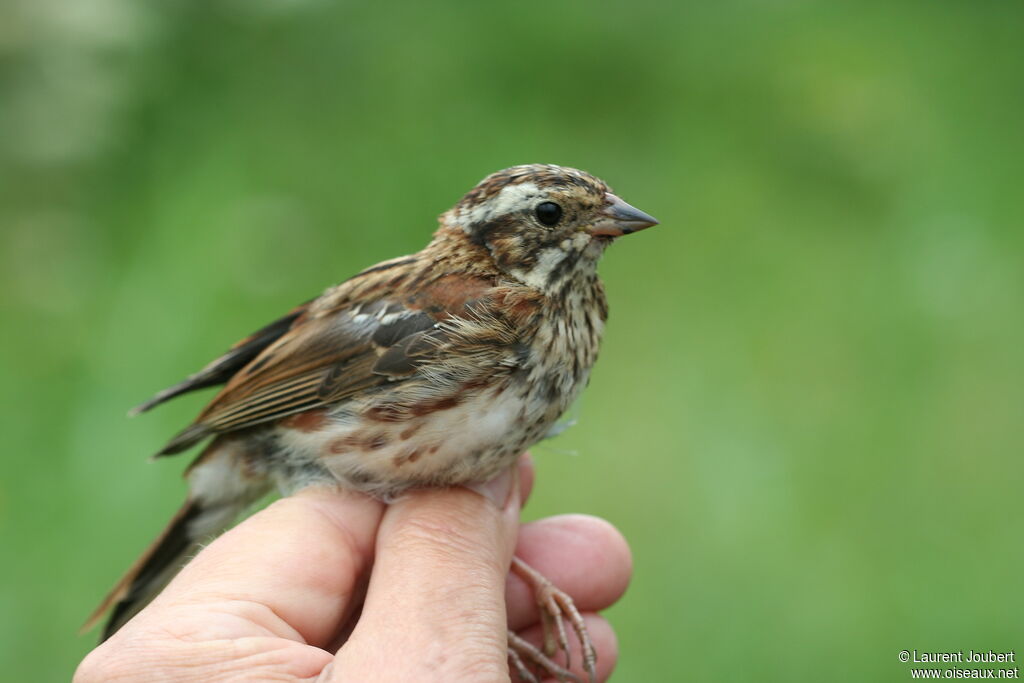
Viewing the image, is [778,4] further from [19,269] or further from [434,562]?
[434,562]

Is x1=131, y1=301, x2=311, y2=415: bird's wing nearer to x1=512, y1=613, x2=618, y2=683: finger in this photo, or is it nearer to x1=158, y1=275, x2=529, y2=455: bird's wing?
x1=158, y1=275, x2=529, y2=455: bird's wing

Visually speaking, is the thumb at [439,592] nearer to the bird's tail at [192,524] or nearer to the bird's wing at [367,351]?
the bird's wing at [367,351]

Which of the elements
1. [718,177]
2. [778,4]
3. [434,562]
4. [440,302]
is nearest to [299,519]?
[434,562]

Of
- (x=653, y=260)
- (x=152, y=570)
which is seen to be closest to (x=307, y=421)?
(x=152, y=570)

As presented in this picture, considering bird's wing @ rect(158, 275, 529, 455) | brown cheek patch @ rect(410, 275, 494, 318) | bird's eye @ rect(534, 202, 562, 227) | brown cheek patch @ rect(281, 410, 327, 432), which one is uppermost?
bird's eye @ rect(534, 202, 562, 227)

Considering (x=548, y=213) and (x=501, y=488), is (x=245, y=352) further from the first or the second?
(x=548, y=213)

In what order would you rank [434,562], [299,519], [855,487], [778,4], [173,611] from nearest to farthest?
[173,611]
[434,562]
[299,519]
[855,487]
[778,4]

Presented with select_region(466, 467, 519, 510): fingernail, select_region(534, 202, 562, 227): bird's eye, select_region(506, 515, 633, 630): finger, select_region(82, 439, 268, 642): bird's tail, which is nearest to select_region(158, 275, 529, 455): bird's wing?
select_region(82, 439, 268, 642): bird's tail
